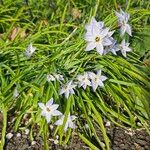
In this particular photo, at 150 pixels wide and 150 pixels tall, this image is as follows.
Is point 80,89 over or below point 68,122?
over

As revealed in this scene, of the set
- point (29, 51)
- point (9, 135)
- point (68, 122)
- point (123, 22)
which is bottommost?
point (9, 135)

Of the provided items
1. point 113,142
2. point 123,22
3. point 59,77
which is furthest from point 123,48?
point 113,142

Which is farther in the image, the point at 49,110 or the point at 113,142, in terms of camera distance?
the point at 113,142

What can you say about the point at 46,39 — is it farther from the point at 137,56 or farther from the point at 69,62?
the point at 137,56

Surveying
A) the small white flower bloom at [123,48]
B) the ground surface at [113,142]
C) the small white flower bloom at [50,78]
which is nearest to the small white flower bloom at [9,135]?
the ground surface at [113,142]

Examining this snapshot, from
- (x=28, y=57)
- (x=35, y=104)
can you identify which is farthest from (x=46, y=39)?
(x=35, y=104)

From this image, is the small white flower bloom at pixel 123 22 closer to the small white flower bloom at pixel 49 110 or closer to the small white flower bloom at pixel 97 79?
the small white flower bloom at pixel 97 79

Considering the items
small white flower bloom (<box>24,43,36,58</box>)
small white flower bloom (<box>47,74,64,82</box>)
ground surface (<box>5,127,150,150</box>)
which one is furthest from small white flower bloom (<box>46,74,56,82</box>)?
ground surface (<box>5,127,150,150</box>)

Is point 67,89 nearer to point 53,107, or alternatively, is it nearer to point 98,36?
point 53,107
